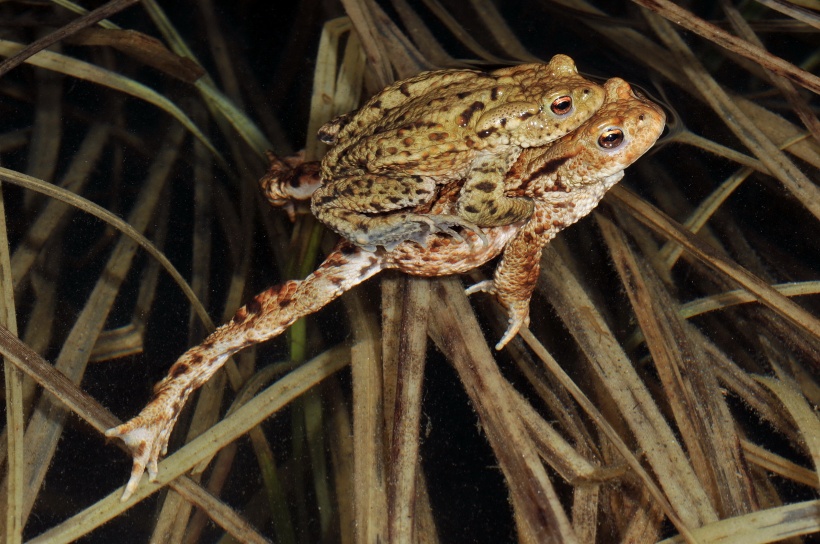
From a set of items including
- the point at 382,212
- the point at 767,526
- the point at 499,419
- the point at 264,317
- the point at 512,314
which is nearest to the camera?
the point at 767,526

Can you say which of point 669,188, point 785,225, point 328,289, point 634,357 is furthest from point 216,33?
point 785,225

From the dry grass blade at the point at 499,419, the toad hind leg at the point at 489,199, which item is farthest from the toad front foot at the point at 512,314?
the toad hind leg at the point at 489,199

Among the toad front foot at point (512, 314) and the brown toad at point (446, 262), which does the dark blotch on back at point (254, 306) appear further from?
the toad front foot at point (512, 314)

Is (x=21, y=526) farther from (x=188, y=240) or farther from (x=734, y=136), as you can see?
(x=734, y=136)

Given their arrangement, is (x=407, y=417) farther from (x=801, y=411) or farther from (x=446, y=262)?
(x=801, y=411)

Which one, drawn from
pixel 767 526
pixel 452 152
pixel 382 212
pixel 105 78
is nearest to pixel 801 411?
pixel 767 526

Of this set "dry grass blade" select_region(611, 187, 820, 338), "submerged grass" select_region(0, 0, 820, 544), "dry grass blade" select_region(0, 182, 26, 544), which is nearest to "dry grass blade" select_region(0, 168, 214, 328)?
"submerged grass" select_region(0, 0, 820, 544)
